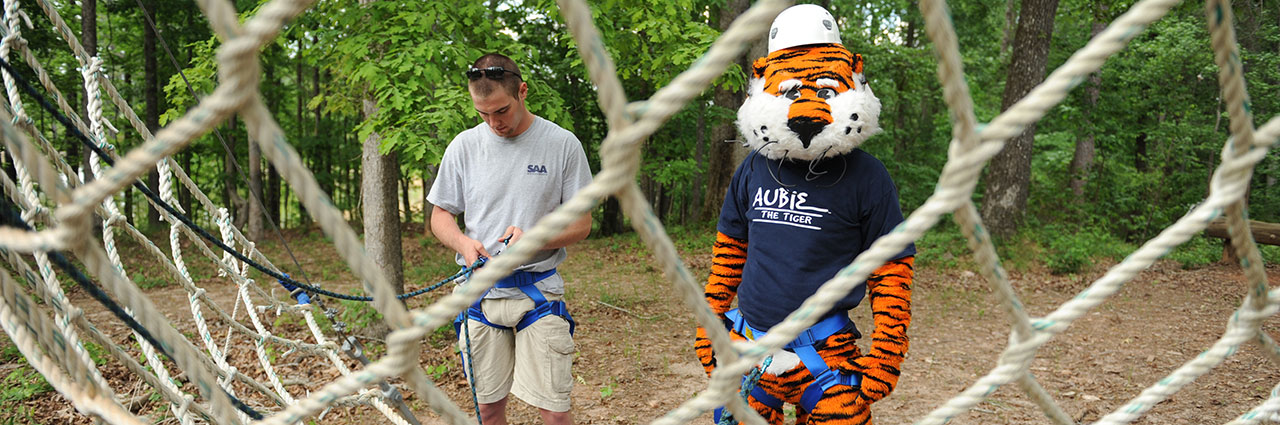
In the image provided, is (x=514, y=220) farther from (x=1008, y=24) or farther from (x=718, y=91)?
(x=1008, y=24)

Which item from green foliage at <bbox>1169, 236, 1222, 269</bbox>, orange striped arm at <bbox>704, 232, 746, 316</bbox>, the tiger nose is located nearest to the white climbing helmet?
the tiger nose

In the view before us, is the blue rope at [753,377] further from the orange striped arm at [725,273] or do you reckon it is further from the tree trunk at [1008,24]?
the tree trunk at [1008,24]

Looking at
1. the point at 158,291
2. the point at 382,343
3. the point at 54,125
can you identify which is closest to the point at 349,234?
the point at 382,343

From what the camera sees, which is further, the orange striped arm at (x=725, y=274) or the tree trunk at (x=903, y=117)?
the tree trunk at (x=903, y=117)

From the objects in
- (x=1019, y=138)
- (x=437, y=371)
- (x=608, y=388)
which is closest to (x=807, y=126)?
(x=608, y=388)

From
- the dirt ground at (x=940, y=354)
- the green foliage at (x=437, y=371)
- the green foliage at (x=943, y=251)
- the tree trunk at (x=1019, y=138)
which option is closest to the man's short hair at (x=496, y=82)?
the dirt ground at (x=940, y=354)

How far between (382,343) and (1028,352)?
4.21 meters

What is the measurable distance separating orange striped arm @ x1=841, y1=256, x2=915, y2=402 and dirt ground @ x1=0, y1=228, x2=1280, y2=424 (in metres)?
2.16

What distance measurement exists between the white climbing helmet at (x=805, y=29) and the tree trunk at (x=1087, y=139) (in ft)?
24.0

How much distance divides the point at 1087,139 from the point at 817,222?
9.51m

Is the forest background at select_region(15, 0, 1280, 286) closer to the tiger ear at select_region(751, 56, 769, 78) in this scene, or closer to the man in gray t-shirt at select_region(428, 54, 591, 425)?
the man in gray t-shirt at select_region(428, 54, 591, 425)

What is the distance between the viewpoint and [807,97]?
67.6 inches

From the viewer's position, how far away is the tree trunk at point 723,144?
845 centimetres

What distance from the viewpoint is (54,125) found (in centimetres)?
1480
